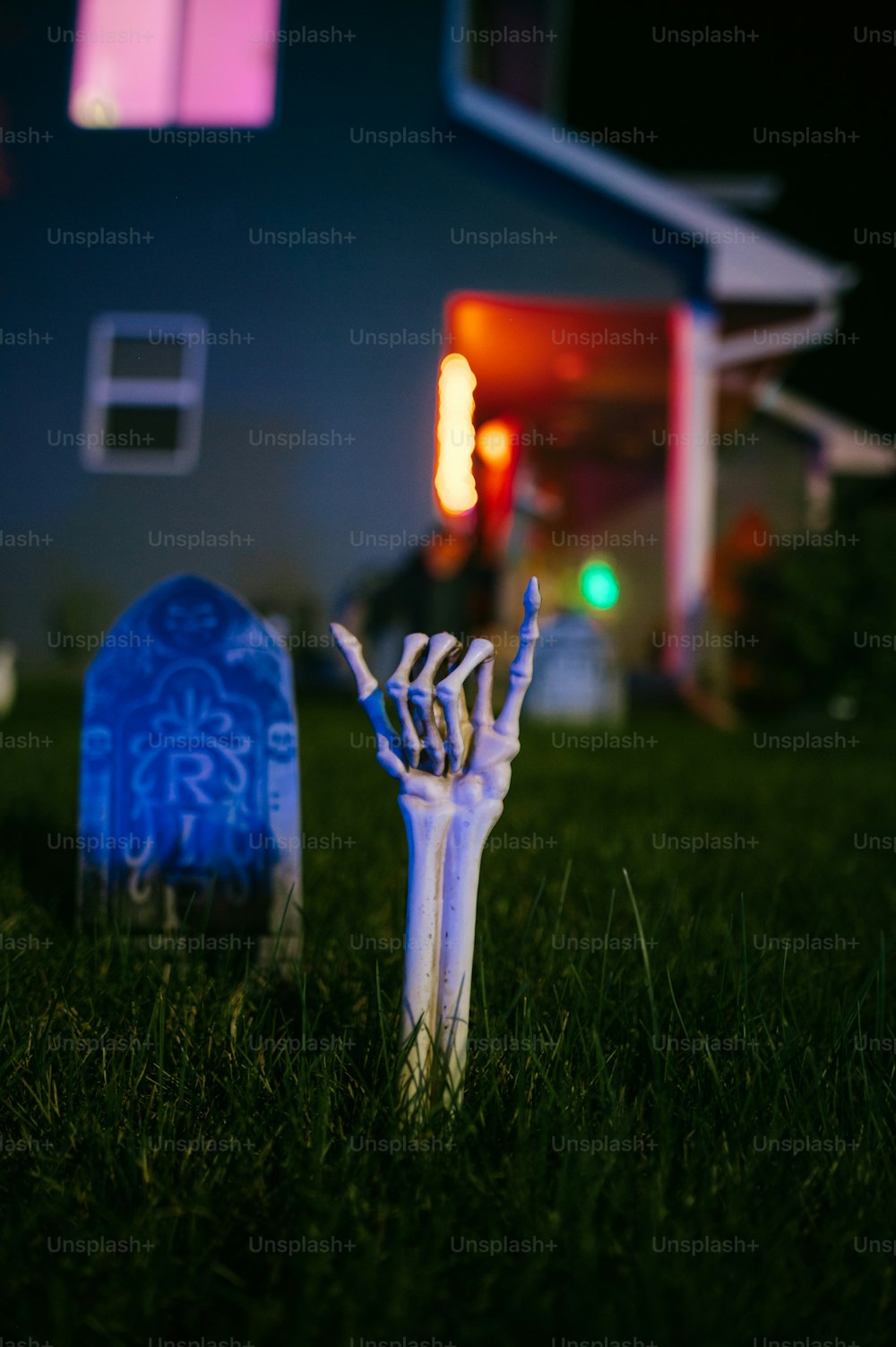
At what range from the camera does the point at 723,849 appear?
3738mm

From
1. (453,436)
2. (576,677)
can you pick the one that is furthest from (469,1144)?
(453,436)

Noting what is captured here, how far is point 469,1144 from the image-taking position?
58.6 inches

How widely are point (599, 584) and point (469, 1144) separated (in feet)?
32.3

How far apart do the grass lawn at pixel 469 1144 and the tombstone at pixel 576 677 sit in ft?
20.3

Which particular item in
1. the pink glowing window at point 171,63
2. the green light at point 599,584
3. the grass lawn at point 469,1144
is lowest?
the grass lawn at point 469,1144

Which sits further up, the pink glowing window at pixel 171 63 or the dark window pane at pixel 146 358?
the pink glowing window at pixel 171 63

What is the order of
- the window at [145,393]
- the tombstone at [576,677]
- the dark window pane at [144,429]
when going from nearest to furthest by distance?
the tombstone at [576,677] → the window at [145,393] → the dark window pane at [144,429]

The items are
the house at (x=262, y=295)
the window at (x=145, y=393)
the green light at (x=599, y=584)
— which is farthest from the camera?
the green light at (x=599, y=584)

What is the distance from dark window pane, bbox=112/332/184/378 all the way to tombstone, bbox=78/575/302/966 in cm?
876

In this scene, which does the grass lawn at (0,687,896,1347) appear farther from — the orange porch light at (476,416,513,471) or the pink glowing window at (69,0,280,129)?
the pink glowing window at (69,0,280,129)

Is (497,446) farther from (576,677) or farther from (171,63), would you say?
(171,63)

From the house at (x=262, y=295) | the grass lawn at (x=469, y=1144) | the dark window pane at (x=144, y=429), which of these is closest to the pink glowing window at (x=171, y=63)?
the house at (x=262, y=295)

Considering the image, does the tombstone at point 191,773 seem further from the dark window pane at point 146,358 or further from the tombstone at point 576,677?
the dark window pane at point 146,358

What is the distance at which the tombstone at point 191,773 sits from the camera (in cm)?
224
